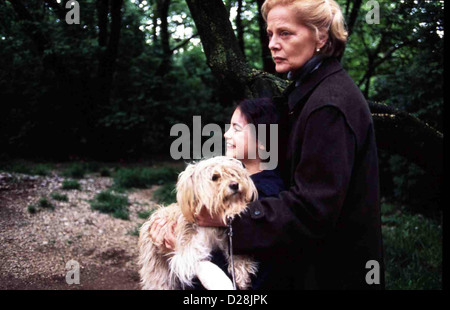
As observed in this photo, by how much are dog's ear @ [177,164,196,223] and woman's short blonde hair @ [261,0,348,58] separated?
1.03 m

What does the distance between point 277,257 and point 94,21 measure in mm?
9309

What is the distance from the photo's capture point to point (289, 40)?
221cm

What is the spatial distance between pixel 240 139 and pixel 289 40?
0.67 metres

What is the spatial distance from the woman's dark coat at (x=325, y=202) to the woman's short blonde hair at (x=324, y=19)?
0.32ft

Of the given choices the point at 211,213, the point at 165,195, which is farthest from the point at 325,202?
the point at 165,195

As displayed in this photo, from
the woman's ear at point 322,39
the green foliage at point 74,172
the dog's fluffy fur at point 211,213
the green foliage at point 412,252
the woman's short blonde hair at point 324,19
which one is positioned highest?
the woman's short blonde hair at point 324,19

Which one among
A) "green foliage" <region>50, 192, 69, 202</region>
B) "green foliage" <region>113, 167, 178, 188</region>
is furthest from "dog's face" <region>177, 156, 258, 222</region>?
"green foliage" <region>113, 167, 178, 188</region>

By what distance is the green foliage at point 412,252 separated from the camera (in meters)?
5.46

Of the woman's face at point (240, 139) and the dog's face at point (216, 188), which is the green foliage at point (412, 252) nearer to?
the woman's face at point (240, 139)

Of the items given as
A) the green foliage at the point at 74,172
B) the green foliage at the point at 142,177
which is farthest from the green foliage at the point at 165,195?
the green foliage at the point at 74,172

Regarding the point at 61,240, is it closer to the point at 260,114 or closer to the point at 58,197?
the point at 58,197

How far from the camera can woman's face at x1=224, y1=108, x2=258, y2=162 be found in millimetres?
2521

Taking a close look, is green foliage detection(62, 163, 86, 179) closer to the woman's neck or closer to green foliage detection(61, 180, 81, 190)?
green foliage detection(61, 180, 81, 190)
